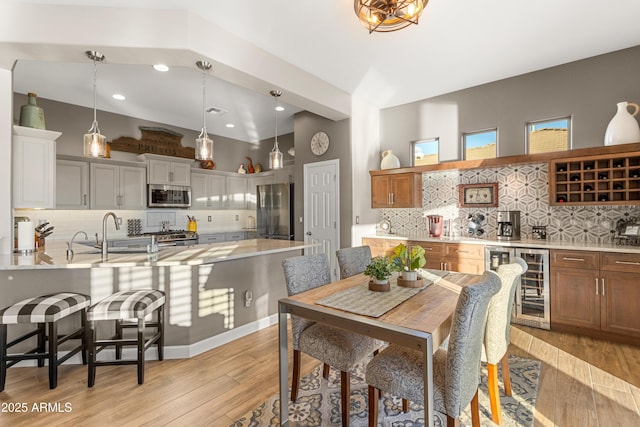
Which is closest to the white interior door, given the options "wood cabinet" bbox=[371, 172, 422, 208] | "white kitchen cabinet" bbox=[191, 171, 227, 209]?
Answer: "wood cabinet" bbox=[371, 172, 422, 208]

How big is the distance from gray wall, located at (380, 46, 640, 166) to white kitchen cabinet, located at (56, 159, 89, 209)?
484 centimetres

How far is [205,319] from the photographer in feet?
9.34

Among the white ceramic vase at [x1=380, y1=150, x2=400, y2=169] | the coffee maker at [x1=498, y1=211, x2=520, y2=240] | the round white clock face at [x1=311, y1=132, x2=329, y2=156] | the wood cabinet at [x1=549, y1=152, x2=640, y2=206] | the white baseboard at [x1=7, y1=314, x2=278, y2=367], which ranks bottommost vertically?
the white baseboard at [x1=7, y1=314, x2=278, y2=367]

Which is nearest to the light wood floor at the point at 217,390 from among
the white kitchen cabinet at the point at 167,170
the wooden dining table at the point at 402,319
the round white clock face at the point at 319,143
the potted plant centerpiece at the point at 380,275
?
the wooden dining table at the point at 402,319

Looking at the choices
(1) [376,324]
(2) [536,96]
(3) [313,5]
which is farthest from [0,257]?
(2) [536,96]

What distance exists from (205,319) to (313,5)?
295 centimetres

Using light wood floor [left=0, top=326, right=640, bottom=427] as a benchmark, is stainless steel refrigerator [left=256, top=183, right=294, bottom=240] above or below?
above

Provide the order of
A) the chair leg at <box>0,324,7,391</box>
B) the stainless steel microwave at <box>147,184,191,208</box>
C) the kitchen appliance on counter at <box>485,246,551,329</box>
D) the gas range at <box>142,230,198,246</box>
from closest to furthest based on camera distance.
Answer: the chair leg at <box>0,324,7,391</box>
the kitchen appliance on counter at <box>485,246,551,329</box>
the gas range at <box>142,230,198,246</box>
the stainless steel microwave at <box>147,184,191,208</box>

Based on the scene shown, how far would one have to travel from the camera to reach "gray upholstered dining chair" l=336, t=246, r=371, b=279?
2.62 meters

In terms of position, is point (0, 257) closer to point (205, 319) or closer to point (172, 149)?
point (205, 319)

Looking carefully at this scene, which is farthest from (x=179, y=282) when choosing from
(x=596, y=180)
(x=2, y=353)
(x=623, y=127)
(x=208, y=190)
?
(x=623, y=127)

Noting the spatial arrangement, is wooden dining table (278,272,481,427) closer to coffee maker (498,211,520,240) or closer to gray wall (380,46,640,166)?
coffee maker (498,211,520,240)

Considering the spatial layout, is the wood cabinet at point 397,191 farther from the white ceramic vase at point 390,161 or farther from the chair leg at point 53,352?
the chair leg at point 53,352

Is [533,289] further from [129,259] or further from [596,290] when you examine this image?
[129,259]
